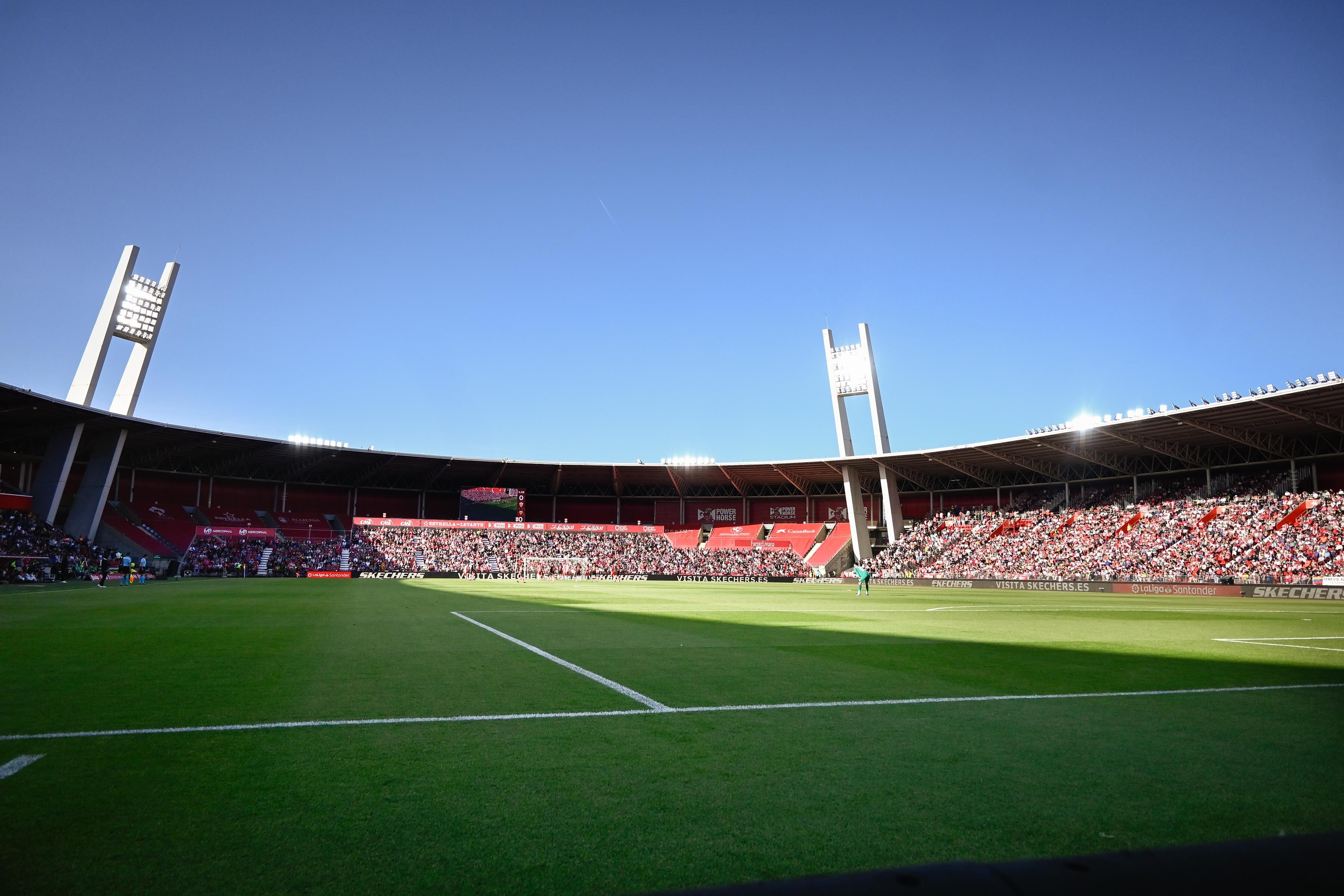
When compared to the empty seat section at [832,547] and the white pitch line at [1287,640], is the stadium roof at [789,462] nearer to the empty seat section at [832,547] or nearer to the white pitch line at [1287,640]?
the empty seat section at [832,547]

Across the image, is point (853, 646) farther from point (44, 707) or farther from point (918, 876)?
point (918, 876)

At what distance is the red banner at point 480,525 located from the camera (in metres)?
→ 69.6

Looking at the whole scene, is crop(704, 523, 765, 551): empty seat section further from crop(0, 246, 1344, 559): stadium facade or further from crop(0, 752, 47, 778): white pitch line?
crop(0, 752, 47, 778): white pitch line

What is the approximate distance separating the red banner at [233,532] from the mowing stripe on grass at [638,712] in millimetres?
65189

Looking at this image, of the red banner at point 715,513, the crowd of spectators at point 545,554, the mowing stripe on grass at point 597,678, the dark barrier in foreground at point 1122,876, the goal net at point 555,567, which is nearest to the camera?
the dark barrier in foreground at point 1122,876

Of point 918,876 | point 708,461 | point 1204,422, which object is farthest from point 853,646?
point 708,461

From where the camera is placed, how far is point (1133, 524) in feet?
172

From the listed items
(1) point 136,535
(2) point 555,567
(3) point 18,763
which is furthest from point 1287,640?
(1) point 136,535

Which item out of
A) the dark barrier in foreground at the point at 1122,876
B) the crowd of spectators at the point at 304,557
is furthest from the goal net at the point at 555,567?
the dark barrier in foreground at the point at 1122,876

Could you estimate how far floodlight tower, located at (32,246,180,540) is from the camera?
46.1m

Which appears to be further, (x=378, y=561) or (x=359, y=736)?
(x=378, y=561)

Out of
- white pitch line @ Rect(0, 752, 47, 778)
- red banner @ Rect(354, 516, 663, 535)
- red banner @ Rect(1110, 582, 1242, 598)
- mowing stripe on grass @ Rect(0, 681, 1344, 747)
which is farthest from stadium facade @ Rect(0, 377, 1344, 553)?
white pitch line @ Rect(0, 752, 47, 778)

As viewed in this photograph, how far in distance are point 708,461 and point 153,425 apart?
45.9 metres

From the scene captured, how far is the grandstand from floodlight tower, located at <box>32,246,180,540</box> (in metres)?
1.13
